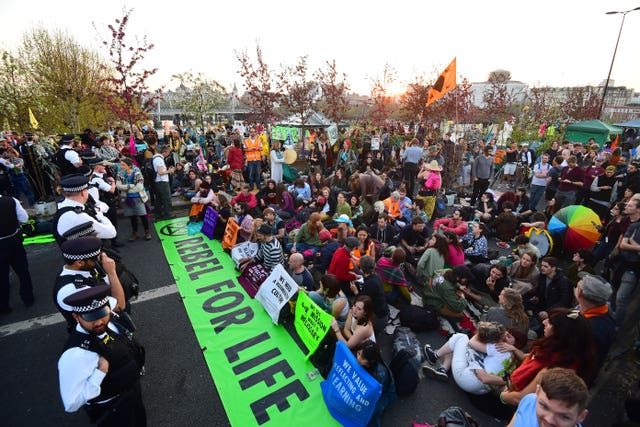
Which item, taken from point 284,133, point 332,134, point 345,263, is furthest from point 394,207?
point 284,133

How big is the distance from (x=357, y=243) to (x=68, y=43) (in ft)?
71.2

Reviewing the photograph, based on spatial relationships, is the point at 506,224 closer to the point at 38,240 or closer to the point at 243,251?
the point at 243,251

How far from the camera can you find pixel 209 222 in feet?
28.2

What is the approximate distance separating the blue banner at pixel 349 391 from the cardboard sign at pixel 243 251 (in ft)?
12.2

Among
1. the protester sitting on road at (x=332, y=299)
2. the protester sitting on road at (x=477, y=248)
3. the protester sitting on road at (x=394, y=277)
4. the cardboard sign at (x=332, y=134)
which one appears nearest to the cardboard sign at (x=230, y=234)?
the protester sitting on road at (x=332, y=299)

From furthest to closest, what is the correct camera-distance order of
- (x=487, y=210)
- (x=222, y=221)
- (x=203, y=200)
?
(x=487, y=210), (x=203, y=200), (x=222, y=221)

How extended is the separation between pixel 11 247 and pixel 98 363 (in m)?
4.28

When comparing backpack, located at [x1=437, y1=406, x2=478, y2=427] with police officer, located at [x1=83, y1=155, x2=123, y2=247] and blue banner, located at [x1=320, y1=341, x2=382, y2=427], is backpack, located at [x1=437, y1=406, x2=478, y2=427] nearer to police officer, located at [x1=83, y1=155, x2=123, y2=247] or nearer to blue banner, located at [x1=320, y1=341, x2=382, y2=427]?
blue banner, located at [x1=320, y1=341, x2=382, y2=427]

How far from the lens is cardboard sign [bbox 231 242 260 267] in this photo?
22.8 feet

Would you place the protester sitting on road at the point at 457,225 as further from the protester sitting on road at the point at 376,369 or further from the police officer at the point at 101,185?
the police officer at the point at 101,185

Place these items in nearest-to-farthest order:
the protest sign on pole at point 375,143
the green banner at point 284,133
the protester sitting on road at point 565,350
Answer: the protester sitting on road at point 565,350 → the protest sign on pole at point 375,143 → the green banner at point 284,133

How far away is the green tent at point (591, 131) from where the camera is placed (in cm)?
1764

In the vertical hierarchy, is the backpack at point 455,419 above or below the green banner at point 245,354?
above

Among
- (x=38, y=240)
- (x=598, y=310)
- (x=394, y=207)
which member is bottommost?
(x=38, y=240)
